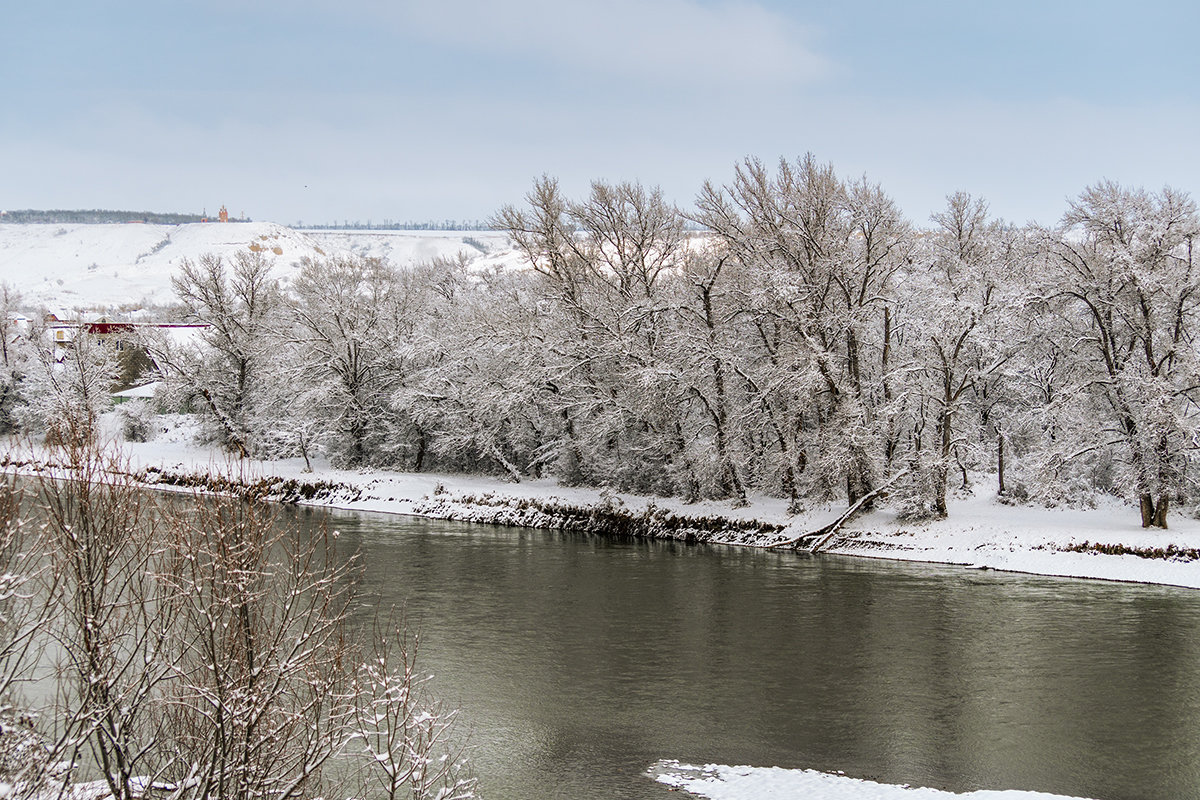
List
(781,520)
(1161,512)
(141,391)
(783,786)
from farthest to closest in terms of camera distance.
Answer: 1. (141,391)
2. (781,520)
3. (1161,512)
4. (783,786)

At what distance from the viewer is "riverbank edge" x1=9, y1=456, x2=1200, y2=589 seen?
30.1 m

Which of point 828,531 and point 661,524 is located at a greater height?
point 828,531

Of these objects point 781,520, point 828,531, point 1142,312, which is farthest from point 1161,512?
point 781,520

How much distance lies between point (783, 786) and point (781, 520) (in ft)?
79.8

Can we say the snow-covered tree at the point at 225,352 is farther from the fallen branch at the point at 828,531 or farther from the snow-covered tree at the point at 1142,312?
the snow-covered tree at the point at 1142,312

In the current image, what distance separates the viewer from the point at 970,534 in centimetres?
3394

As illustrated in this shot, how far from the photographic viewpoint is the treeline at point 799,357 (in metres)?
32.6

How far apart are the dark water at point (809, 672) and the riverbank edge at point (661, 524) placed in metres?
1.41

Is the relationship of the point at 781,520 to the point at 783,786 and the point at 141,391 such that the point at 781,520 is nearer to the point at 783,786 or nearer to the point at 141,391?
the point at 783,786

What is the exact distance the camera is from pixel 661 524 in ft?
128

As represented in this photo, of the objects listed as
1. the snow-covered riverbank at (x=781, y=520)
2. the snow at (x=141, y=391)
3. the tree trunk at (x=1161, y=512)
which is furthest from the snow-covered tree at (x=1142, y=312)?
the snow at (x=141, y=391)

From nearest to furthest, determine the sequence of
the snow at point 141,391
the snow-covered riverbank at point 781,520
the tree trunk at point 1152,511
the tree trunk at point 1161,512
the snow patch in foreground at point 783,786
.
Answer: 1. the snow patch in foreground at point 783,786
2. the snow-covered riverbank at point 781,520
3. the tree trunk at point 1161,512
4. the tree trunk at point 1152,511
5. the snow at point 141,391

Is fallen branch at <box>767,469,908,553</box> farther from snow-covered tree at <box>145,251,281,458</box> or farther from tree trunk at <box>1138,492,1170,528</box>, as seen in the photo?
snow-covered tree at <box>145,251,281,458</box>

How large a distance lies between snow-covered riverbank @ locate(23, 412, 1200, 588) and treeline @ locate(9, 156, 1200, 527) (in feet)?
3.58
